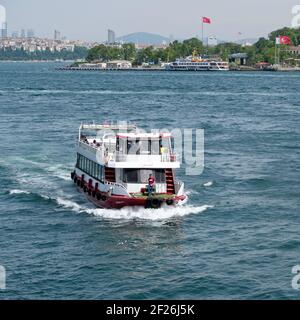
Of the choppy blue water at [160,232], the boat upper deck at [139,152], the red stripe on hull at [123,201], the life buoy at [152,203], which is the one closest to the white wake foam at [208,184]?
the choppy blue water at [160,232]

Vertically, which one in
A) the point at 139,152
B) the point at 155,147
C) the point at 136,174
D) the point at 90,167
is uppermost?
the point at 155,147

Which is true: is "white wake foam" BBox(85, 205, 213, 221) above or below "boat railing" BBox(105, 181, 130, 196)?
below

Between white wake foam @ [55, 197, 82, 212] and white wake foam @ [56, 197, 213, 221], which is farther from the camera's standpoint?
white wake foam @ [55, 197, 82, 212]

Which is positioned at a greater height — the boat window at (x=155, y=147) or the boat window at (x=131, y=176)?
the boat window at (x=155, y=147)

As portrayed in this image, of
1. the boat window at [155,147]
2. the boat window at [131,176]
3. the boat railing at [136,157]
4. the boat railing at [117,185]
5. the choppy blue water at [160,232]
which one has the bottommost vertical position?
the choppy blue water at [160,232]

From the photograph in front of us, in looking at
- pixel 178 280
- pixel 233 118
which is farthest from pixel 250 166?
pixel 233 118

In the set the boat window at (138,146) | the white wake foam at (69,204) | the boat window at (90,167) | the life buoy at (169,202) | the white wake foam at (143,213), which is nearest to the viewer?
the white wake foam at (143,213)

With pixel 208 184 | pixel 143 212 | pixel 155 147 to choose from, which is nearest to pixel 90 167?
pixel 155 147

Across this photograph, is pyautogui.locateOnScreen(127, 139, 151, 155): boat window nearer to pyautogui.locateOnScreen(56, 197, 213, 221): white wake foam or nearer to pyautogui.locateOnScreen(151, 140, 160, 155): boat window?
pyautogui.locateOnScreen(151, 140, 160, 155): boat window

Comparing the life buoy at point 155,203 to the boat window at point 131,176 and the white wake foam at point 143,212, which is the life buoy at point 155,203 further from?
the boat window at point 131,176

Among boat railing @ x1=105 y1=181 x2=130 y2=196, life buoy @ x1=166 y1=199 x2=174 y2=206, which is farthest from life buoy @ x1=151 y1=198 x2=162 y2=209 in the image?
boat railing @ x1=105 y1=181 x2=130 y2=196

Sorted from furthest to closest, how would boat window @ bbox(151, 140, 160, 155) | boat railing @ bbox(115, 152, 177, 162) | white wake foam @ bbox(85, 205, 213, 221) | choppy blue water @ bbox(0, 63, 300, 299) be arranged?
1. boat window @ bbox(151, 140, 160, 155)
2. boat railing @ bbox(115, 152, 177, 162)
3. white wake foam @ bbox(85, 205, 213, 221)
4. choppy blue water @ bbox(0, 63, 300, 299)

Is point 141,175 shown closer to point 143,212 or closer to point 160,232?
point 143,212

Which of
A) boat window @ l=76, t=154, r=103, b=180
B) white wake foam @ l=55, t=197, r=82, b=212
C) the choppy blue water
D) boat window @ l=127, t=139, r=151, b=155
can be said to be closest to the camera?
the choppy blue water
